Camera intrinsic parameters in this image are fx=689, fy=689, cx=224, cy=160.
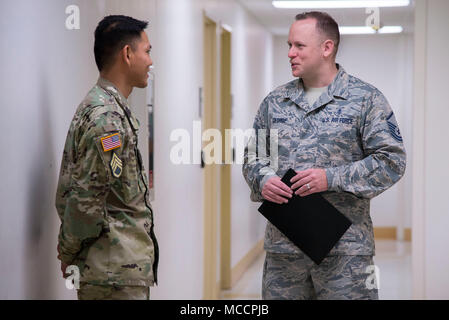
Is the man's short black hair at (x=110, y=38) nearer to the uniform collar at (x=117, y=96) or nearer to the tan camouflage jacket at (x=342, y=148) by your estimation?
the uniform collar at (x=117, y=96)

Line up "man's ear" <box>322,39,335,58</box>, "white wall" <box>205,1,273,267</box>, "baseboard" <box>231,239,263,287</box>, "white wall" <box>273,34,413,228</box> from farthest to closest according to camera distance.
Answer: "baseboard" <box>231,239,263,287</box> < "white wall" <box>205,1,273,267</box> < "white wall" <box>273,34,413,228</box> < "man's ear" <box>322,39,335,58</box>

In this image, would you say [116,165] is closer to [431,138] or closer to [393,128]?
[393,128]

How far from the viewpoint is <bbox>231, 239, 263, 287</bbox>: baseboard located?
494 cm

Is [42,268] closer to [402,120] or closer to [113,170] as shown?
[113,170]

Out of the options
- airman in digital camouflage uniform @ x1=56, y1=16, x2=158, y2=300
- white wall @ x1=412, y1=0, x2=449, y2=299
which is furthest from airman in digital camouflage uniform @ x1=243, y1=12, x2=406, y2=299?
white wall @ x1=412, y1=0, x2=449, y2=299

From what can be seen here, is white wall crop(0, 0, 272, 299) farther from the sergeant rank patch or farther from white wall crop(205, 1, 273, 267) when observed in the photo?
the sergeant rank patch

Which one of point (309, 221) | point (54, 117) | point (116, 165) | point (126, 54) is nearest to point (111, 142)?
point (116, 165)

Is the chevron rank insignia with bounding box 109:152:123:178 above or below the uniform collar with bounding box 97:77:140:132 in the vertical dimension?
below

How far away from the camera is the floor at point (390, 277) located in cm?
389

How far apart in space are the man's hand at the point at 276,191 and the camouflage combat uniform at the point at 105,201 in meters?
0.42

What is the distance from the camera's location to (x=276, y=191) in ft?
6.77

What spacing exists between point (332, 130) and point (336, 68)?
0.23 m

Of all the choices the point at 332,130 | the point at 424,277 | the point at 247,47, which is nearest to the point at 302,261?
the point at 332,130

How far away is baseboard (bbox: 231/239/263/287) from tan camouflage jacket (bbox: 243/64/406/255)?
2.82m
